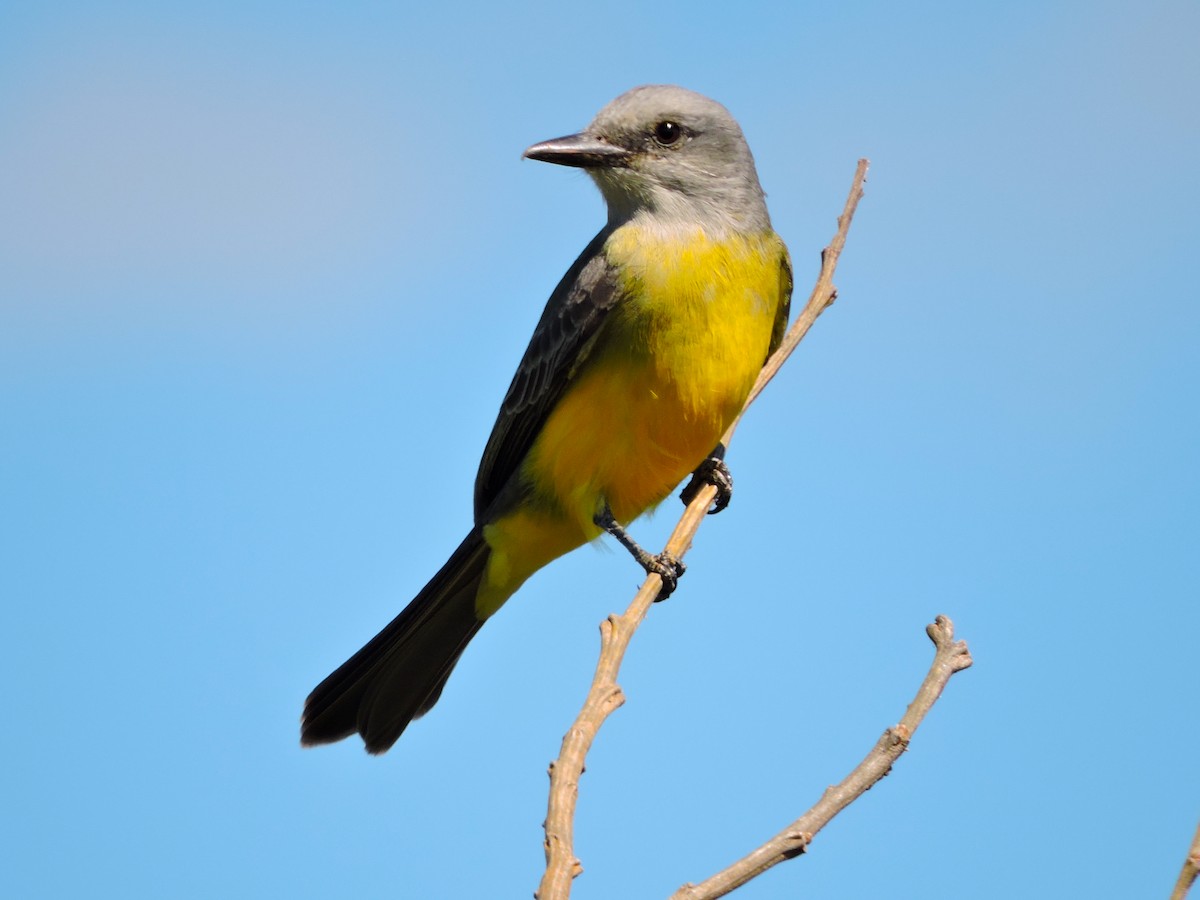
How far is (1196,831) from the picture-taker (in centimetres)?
289

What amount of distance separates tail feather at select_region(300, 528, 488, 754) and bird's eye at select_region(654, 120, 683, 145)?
2659mm

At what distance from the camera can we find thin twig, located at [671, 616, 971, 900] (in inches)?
125

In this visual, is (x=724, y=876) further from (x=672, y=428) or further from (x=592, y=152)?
(x=592, y=152)

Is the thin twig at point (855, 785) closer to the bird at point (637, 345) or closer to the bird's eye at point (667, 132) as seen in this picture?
the bird at point (637, 345)

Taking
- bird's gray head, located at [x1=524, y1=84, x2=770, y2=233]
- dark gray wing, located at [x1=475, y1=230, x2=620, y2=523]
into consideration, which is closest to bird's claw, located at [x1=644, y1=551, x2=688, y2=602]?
dark gray wing, located at [x1=475, y1=230, x2=620, y2=523]

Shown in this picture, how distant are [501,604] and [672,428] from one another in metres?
1.75

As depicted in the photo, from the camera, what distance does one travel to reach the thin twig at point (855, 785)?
3.17 meters

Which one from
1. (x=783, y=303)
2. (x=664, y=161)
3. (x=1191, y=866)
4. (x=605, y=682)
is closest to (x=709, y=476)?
(x=783, y=303)

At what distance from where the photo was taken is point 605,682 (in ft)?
12.6

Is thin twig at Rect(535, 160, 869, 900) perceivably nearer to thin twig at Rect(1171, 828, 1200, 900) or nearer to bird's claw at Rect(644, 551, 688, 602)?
bird's claw at Rect(644, 551, 688, 602)

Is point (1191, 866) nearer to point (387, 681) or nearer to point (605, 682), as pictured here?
point (605, 682)

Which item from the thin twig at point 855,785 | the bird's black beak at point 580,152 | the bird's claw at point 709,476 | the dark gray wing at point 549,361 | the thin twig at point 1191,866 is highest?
the bird's black beak at point 580,152

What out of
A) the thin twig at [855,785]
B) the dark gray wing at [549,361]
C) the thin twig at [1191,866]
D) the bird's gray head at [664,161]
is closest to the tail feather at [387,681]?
the dark gray wing at [549,361]

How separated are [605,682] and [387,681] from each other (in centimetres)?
405
